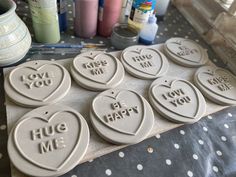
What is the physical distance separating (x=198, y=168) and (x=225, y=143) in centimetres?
8

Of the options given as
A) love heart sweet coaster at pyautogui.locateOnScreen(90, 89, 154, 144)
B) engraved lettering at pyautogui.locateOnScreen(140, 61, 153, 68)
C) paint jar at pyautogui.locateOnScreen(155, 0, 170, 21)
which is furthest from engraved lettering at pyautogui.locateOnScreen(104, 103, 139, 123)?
paint jar at pyautogui.locateOnScreen(155, 0, 170, 21)

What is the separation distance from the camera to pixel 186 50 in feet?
1.61

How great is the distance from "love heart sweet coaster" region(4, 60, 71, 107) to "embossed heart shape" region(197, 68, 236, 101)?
25 centimetres

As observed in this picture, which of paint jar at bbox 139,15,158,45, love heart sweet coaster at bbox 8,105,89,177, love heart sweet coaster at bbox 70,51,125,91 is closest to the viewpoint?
love heart sweet coaster at bbox 8,105,89,177

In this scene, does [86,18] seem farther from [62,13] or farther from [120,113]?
[120,113]

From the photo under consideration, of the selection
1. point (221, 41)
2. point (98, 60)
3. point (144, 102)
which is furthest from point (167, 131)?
point (221, 41)

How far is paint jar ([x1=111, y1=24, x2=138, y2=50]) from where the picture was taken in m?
0.48

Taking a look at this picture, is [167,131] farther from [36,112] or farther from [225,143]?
[36,112]

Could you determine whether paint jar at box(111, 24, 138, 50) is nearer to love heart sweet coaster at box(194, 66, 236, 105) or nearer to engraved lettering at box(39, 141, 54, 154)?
love heart sweet coaster at box(194, 66, 236, 105)

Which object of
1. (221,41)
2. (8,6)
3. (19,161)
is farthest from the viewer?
(221,41)

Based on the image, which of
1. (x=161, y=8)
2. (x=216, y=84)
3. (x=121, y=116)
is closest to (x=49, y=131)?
(x=121, y=116)

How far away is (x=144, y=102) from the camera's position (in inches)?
14.6

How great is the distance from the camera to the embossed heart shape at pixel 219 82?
421 mm

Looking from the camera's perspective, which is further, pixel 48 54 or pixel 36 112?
pixel 48 54
